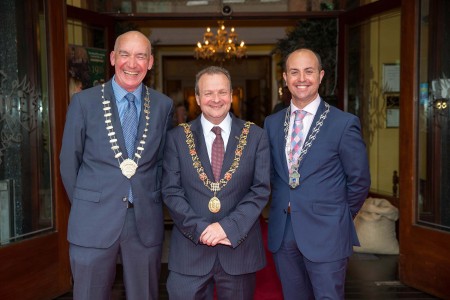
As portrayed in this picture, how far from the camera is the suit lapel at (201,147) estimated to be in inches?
93.7

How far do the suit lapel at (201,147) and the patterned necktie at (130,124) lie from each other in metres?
0.28

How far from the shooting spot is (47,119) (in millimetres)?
3996

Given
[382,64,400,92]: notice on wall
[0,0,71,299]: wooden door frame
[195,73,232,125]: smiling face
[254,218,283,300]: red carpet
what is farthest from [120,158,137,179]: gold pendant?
[382,64,400,92]: notice on wall

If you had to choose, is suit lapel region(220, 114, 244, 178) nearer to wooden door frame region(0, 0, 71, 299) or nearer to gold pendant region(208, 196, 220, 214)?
gold pendant region(208, 196, 220, 214)

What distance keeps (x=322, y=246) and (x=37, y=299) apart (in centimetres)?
239

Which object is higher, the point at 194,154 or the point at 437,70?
the point at 437,70

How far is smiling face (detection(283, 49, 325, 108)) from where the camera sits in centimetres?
249

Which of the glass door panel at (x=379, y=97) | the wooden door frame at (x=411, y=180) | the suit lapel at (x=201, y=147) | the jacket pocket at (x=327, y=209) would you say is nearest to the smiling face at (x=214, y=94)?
the suit lapel at (x=201, y=147)

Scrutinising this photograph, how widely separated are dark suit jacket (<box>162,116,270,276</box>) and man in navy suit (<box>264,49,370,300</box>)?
172 mm

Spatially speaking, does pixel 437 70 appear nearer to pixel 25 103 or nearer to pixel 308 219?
pixel 308 219

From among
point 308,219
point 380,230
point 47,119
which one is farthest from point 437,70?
point 47,119

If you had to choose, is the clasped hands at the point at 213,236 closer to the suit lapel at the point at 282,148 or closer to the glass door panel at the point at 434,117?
the suit lapel at the point at 282,148

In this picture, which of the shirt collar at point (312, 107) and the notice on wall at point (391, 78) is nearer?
the shirt collar at point (312, 107)

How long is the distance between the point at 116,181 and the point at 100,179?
0.25 ft
